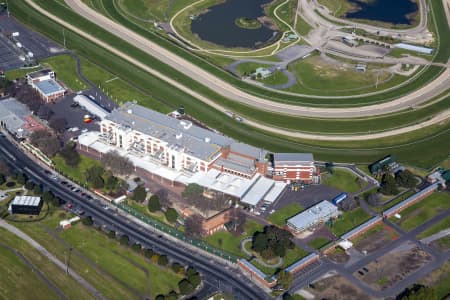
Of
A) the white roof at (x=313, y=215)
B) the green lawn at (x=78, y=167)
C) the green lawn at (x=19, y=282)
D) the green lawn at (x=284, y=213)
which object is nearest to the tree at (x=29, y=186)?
the green lawn at (x=78, y=167)

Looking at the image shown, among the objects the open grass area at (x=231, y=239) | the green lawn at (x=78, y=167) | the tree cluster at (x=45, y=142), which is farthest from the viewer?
the tree cluster at (x=45, y=142)

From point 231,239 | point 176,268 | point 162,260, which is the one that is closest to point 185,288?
point 176,268

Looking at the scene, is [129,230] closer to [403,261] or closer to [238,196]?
[238,196]

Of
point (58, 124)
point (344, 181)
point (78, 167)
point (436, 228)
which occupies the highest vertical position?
point (436, 228)

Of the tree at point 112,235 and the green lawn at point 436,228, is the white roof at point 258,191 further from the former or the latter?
the green lawn at point 436,228

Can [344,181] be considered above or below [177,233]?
above

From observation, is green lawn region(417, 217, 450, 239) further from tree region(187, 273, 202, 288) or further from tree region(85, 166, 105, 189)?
tree region(85, 166, 105, 189)

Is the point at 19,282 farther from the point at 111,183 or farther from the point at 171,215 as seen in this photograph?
the point at 171,215
